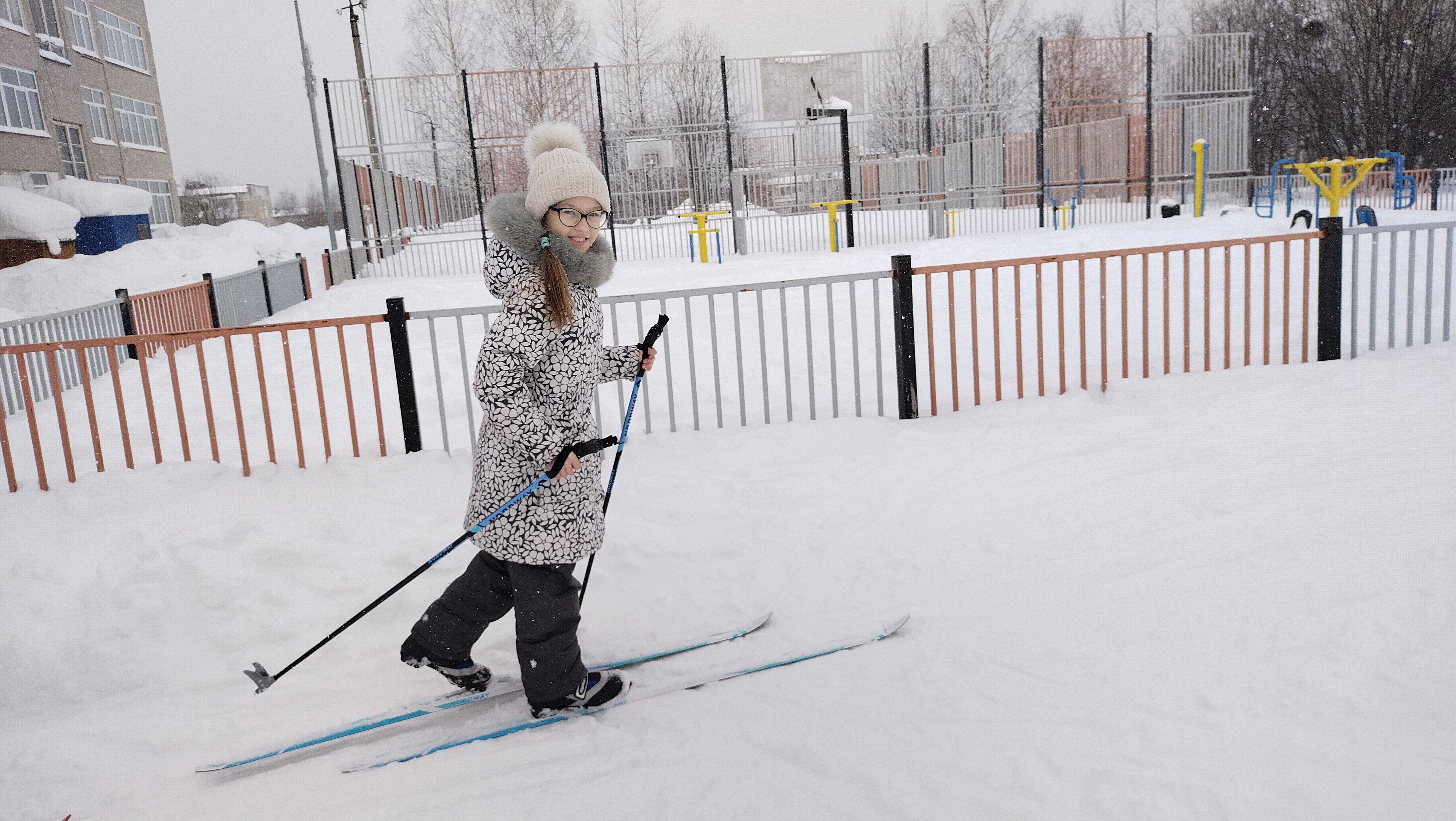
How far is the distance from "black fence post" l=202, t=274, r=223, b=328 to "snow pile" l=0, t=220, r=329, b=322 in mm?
1448

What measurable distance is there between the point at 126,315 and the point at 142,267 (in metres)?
8.68

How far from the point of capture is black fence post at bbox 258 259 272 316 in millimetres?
12742

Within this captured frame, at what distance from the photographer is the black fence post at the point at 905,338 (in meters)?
5.54

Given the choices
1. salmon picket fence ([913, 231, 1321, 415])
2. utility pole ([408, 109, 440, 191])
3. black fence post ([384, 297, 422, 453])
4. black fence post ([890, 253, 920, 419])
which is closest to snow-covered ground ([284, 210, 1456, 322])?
utility pole ([408, 109, 440, 191])

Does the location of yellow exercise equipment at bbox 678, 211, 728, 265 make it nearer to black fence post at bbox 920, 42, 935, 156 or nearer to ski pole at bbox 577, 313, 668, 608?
black fence post at bbox 920, 42, 935, 156

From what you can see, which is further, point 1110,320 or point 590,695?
point 1110,320

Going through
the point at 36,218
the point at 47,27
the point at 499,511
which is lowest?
the point at 499,511

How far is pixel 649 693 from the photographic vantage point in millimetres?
3049

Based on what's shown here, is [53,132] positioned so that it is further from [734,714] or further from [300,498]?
[734,714]

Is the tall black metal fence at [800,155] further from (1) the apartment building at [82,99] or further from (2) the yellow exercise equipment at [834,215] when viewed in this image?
(1) the apartment building at [82,99]

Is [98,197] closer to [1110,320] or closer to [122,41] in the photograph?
[122,41]

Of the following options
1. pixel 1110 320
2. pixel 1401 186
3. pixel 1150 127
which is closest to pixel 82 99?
pixel 1150 127

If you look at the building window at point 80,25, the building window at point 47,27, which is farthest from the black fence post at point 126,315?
the building window at point 80,25

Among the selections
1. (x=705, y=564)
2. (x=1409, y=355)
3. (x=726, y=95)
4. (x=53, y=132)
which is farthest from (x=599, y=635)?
(x=53, y=132)
